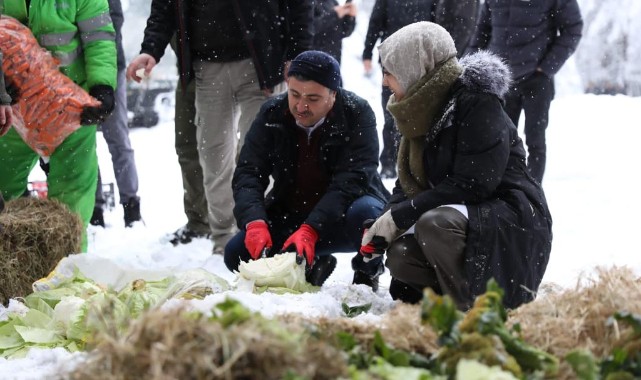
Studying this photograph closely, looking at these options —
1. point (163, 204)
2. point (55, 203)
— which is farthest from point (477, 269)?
point (163, 204)

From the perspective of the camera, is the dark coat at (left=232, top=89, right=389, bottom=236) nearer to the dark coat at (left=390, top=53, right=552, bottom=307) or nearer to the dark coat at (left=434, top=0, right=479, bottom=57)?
the dark coat at (left=390, top=53, right=552, bottom=307)

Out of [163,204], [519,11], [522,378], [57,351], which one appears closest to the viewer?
[522,378]

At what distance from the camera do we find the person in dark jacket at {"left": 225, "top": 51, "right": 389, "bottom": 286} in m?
4.12

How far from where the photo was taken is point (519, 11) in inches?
251

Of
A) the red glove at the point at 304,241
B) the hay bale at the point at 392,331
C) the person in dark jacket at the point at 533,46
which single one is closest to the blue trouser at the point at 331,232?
the red glove at the point at 304,241

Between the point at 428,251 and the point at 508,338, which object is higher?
the point at 508,338

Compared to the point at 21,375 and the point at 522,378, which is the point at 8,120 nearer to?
the point at 21,375

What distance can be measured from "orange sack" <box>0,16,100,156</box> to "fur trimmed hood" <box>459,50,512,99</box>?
2093 millimetres

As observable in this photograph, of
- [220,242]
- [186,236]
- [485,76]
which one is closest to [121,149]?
[186,236]

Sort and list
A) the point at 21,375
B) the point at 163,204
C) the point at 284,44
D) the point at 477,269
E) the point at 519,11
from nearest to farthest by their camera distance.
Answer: the point at 21,375 → the point at 477,269 → the point at 284,44 → the point at 519,11 → the point at 163,204

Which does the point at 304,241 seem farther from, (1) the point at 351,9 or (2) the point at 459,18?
(1) the point at 351,9

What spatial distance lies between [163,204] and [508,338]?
6866mm

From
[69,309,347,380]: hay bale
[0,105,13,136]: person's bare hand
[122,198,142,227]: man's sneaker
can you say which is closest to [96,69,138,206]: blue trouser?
[122,198,142,227]: man's sneaker

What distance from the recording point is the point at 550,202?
7.44m
